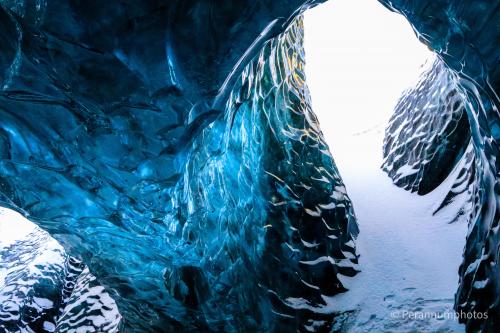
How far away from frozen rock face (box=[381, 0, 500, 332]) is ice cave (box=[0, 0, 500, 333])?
0.04ft

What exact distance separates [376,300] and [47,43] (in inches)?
121

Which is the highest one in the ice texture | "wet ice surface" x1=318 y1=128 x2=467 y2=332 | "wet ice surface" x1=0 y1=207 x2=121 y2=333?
the ice texture

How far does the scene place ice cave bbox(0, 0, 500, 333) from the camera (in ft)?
5.84

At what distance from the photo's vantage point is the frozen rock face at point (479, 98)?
197 centimetres

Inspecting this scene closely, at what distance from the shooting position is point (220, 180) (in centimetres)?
297

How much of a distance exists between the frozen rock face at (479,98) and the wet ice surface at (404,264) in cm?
33

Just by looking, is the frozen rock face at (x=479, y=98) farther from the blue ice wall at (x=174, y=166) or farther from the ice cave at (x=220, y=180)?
the blue ice wall at (x=174, y=166)

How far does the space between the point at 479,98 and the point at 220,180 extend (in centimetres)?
188

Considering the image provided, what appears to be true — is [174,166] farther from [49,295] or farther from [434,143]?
[434,143]

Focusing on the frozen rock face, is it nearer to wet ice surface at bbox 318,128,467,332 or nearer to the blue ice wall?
wet ice surface at bbox 318,128,467,332

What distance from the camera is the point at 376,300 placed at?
3184 mm

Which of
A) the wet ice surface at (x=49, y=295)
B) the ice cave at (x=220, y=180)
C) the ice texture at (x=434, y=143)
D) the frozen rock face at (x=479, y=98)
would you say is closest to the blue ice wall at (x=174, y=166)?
the ice cave at (x=220, y=180)

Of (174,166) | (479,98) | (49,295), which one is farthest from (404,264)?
(49,295)

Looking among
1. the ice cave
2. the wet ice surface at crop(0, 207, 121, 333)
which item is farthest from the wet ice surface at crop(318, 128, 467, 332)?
the wet ice surface at crop(0, 207, 121, 333)
